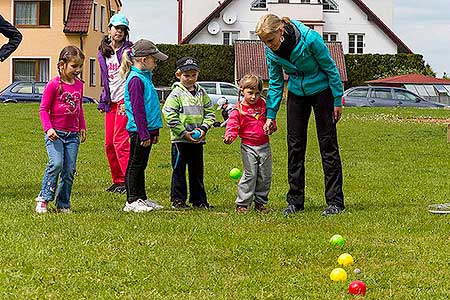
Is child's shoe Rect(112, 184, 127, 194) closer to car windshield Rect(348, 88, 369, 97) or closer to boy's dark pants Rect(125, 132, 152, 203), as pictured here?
boy's dark pants Rect(125, 132, 152, 203)

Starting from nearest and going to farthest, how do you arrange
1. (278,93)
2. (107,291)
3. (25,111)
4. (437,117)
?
(107,291) → (278,93) → (25,111) → (437,117)

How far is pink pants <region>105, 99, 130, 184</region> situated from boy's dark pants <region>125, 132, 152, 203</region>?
1178 millimetres

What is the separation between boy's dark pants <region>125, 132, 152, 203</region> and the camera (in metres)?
9.69

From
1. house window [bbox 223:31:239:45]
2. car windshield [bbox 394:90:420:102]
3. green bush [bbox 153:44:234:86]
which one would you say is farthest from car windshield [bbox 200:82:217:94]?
house window [bbox 223:31:239:45]

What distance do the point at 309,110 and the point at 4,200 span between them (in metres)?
3.37

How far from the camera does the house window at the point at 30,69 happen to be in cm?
5006

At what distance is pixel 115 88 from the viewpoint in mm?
11133

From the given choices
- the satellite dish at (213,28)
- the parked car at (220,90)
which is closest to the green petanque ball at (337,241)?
the parked car at (220,90)

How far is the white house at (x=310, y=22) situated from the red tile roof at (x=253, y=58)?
490 cm

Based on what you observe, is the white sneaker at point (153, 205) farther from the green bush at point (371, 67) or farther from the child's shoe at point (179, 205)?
the green bush at point (371, 67)

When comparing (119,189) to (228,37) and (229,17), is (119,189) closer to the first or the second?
(228,37)

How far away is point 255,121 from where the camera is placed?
981 centimetres


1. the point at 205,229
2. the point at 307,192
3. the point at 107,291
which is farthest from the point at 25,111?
the point at 107,291

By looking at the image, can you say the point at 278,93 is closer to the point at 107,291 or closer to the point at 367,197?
the point at 367,197
